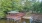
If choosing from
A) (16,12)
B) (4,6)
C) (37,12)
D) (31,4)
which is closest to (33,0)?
(31,4)

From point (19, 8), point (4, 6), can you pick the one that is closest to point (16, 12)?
point (19, 8)

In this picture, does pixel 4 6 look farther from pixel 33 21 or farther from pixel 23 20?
pixel 33 21

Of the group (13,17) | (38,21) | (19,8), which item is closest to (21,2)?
(19,8)

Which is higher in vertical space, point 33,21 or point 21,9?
point 21,9

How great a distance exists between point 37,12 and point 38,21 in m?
0.11

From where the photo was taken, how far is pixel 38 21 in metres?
0.93

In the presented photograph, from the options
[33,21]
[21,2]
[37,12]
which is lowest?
[33,21]

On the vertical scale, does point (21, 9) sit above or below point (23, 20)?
above

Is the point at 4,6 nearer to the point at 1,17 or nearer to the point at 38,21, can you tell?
the point at 1,17

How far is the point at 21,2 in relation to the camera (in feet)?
3.16

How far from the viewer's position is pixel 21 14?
95 cm

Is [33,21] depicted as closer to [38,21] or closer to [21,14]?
[38,21]

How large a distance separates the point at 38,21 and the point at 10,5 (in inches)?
16.1

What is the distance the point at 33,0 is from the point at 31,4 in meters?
0.06
